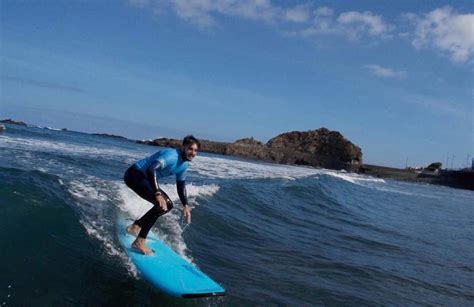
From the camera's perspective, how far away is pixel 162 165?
6.07m

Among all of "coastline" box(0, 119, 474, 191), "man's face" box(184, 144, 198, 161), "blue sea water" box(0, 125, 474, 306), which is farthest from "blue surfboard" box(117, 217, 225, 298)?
"coastline" box(0, 119, 474, 191)

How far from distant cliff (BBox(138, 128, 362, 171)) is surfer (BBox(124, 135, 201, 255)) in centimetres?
6402

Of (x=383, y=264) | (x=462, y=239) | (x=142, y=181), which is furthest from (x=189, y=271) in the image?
(x=462, y=239)

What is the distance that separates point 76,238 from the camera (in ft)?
21.6

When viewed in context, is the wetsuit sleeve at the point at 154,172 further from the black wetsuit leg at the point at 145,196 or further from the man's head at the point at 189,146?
the man's head at the point at 189,146

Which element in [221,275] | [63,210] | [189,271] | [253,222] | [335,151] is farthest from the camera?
[335,151]

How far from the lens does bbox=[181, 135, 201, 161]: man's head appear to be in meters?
6.13

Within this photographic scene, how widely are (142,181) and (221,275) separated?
180 centimetres

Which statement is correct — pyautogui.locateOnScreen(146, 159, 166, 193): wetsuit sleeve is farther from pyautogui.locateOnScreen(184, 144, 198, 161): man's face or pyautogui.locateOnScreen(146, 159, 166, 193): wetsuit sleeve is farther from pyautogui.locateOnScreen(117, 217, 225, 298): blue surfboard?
pyautogui.locateOnScreen(117, 217, 225, 298): blue surfboard

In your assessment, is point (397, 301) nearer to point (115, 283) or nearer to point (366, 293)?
point (366, 293)

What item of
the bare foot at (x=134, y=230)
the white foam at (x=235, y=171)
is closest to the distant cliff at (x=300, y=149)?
the white foam at (x=235, y=171)

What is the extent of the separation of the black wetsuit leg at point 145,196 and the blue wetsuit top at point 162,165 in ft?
0.32

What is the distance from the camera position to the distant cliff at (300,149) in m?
74.2

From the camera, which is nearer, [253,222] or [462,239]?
[253,222]
